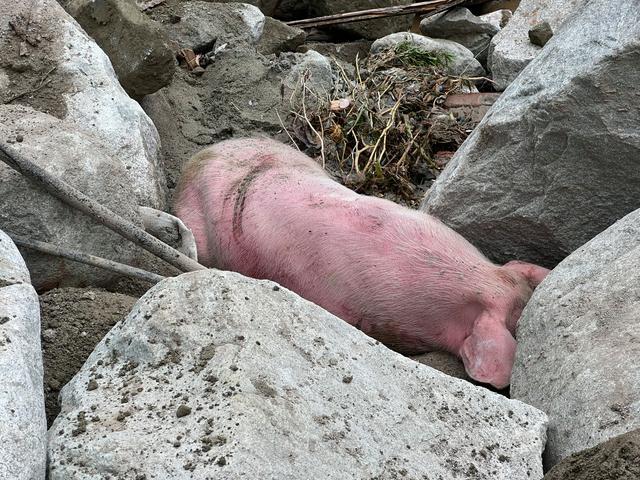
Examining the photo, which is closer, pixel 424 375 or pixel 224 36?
pixel 424 375

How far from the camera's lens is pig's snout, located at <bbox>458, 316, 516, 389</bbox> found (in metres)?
3.20

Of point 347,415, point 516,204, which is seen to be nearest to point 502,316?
point 516,204

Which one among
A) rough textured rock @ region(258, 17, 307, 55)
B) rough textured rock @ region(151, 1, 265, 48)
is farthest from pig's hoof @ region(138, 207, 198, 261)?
rough textured rock @ region(258, 17, 307, 55)

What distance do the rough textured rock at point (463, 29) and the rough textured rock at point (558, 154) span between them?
142 inches

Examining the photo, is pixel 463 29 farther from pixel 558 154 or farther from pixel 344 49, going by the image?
pixel 558 154

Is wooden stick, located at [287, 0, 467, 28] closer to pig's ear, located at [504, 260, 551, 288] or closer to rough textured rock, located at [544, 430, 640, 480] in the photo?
pig's ear, located at [504, 260, 551, 288]

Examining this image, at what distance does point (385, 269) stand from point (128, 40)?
169 cm

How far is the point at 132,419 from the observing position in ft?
7.27

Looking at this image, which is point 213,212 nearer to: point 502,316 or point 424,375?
point 502,316

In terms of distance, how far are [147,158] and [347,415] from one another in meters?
1.92

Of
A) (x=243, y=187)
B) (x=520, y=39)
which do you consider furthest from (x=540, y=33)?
(x=243, y=187)

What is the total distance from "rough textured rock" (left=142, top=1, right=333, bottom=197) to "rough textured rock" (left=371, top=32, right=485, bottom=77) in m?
1.05

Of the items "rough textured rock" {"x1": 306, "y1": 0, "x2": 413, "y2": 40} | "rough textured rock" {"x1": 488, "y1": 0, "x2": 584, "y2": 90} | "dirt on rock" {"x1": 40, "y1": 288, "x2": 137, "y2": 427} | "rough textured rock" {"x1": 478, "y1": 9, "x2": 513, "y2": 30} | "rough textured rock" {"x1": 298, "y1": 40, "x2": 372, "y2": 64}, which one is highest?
"dirt on rock" {"x1": 40, "y1": 288, "x2": 137, "y2": 427}

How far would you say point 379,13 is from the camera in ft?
25.4
